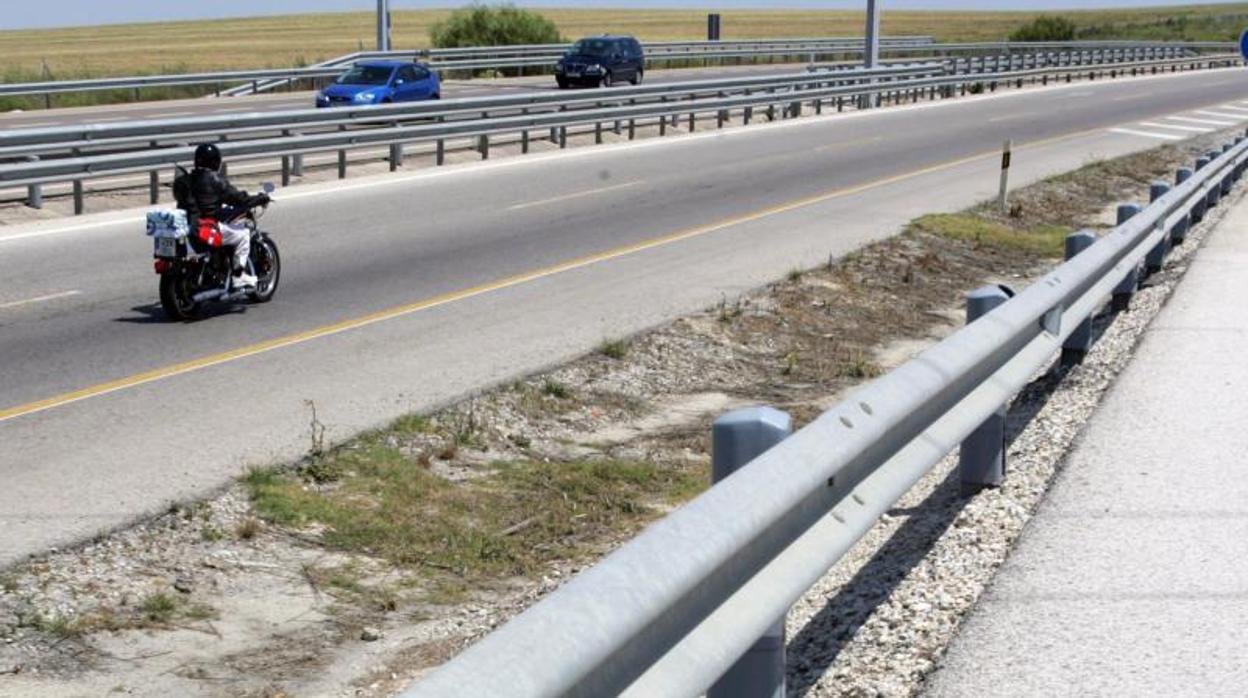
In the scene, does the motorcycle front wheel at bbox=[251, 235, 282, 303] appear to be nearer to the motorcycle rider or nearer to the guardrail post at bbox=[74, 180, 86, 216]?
the motorcycle rider

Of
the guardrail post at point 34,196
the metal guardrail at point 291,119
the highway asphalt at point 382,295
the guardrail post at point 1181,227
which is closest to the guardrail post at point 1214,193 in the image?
the guardrail post at point 1181,227

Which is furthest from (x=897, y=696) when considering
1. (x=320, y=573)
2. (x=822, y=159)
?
(x=822, y=159)

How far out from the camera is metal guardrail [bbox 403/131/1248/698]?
2.97 metres

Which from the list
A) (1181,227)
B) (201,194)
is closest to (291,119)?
(201,194)

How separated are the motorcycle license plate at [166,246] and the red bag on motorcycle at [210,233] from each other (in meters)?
0.27

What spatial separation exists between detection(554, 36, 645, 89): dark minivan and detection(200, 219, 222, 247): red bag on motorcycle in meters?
38.6

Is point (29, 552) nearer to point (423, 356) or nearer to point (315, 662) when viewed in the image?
point (315, 662)

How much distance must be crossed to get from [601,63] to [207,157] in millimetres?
A: 39216

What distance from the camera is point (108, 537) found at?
7898mm

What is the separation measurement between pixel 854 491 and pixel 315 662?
8.59 feet

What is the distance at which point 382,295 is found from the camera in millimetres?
15320

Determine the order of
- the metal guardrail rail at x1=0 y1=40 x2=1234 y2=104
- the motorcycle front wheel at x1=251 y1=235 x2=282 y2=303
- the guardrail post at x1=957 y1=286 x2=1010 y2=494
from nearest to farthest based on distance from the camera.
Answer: the guardrail post at x1=957 y1=286 x2=1010 y2=494
the motorcycle front wheel at x1=251 y1=235 x2=282 y2=303
the metal guardrail rail at x1=0 y1=40 x2=1234 y2=104

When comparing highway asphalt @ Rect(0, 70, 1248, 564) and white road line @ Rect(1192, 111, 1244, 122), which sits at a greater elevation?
white road line @ Rect(1192, 111, 1244, 122)

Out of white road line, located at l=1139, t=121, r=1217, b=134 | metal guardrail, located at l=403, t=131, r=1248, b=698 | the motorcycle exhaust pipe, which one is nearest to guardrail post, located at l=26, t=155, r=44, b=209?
the motorcycle exhaust pipe
